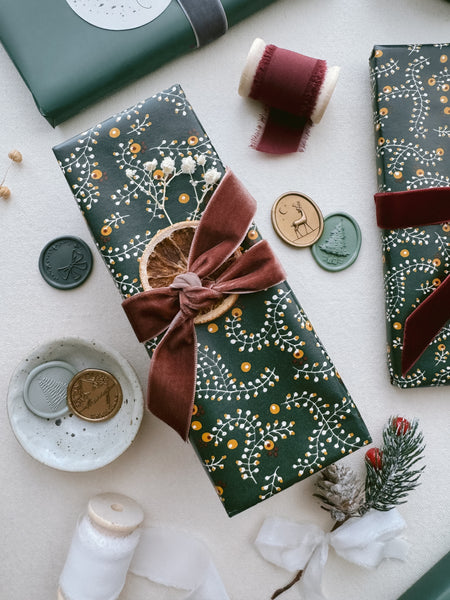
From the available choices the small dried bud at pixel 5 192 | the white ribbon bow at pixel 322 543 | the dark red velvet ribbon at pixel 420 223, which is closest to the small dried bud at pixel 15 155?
the small dried bud at pixel 5 192

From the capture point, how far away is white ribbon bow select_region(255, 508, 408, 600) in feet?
3.85

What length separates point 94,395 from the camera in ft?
3.71

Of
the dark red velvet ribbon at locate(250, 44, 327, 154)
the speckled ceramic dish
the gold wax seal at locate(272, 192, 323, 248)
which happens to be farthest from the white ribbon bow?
the dark red velvet ribbon at locate(250, 44, 327, 154)

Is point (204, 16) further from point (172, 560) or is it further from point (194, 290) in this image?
point (172, 560)

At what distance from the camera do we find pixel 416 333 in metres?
1.13

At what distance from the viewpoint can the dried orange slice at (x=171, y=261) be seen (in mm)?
926

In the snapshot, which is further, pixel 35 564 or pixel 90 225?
pixel 35 564

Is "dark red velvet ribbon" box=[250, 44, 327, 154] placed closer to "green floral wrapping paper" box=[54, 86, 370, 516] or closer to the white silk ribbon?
"green floral wrapping paper" box=[54, 86, 370, 516]

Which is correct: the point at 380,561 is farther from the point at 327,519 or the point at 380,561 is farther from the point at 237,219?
the point at 237,219

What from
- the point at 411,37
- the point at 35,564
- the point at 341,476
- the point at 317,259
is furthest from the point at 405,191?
the point at 35,564

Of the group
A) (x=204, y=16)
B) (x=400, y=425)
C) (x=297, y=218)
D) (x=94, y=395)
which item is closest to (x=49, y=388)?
(x=94, y=395)

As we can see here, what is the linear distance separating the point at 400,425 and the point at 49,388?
777 mm

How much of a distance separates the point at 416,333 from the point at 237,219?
1.65ft

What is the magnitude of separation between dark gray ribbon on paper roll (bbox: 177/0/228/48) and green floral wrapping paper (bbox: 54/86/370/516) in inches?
10.2
